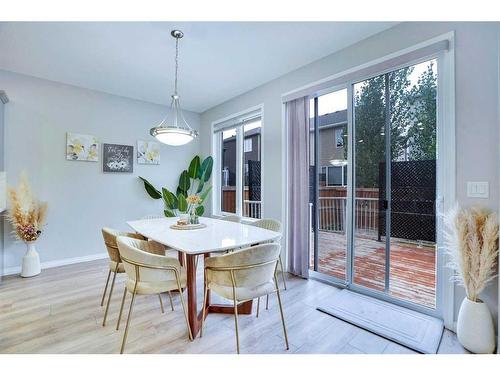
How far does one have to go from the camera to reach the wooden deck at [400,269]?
7.73 ft

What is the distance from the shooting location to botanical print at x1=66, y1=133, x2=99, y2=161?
3.60m

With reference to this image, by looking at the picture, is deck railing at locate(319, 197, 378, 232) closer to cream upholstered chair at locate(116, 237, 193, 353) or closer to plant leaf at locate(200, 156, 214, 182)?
cream upholstered chair at locate(116, 237, 193, 353)

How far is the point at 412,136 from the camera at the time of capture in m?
2.35

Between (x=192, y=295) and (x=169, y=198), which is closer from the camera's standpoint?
(x=192, y=295)

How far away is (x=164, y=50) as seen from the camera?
2662 millimetres

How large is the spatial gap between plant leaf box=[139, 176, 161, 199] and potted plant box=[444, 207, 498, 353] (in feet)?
12.9

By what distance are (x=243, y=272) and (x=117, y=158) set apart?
3.35 metres

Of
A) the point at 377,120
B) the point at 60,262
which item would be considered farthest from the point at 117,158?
the point at 377,120

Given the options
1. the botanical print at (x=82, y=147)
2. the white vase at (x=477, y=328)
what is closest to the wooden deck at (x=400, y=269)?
the white vase at (x=477, y=328)

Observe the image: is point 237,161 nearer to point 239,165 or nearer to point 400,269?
point 239,165

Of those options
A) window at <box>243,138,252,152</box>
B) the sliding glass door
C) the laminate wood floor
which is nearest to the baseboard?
the laminate wood floor

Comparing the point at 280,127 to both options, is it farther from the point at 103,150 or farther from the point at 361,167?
the point at 103,150

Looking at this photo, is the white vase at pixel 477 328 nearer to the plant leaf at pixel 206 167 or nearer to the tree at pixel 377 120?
the tree at pixel 377 120
